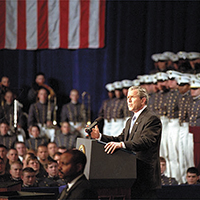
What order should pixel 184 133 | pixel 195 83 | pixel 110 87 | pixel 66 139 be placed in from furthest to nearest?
pixel 110 87 < pixel 66 139 < pixel 184 133 < pixel 195 83

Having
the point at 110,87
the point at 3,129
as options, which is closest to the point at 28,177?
the point at 3,129

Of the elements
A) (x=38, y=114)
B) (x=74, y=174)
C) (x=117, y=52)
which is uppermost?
(x=117, y=52)

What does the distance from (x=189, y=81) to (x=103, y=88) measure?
404 cm

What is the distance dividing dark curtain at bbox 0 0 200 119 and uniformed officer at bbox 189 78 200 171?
12.0 ft

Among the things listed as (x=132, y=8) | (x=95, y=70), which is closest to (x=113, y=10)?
(x=132, y=8)

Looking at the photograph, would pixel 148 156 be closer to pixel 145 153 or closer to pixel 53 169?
pixel 145 153

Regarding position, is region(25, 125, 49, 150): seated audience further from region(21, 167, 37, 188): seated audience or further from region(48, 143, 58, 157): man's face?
region(21, 167, 37, 188): seated audience

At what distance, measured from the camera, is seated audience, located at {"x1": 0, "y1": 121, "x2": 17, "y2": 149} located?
339 inches

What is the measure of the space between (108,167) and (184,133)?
4.17m

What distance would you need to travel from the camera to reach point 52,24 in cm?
1084

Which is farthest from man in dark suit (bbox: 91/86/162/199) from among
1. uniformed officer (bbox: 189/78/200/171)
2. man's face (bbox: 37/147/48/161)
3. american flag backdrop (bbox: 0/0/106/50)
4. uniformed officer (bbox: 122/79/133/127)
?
american flag backdrop (bbox: 0/0/106/50)

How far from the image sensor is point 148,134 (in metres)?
3.75

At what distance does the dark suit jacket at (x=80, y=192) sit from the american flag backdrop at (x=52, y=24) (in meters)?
7.69

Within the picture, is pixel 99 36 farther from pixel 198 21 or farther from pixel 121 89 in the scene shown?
pixel 198 21
